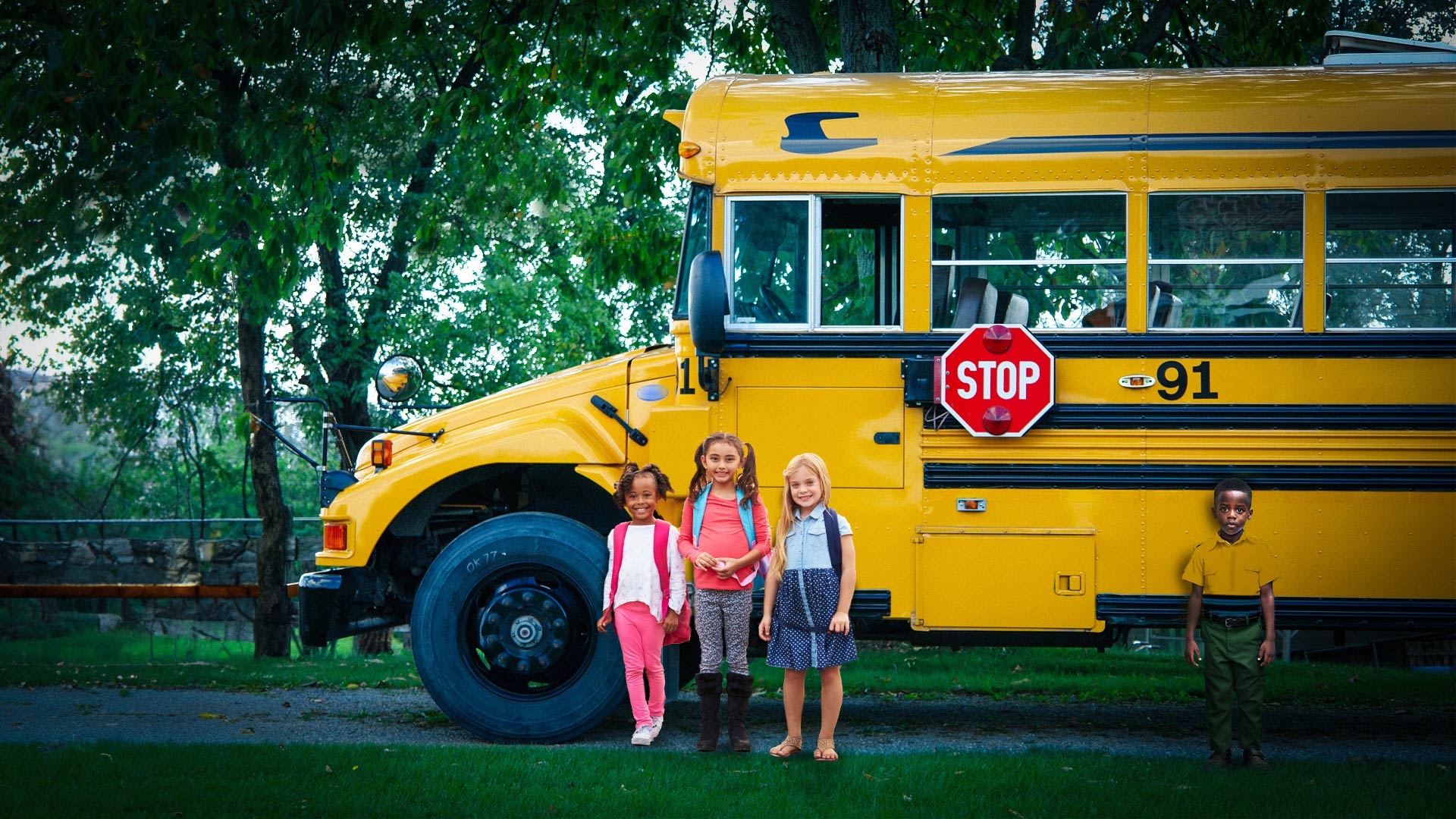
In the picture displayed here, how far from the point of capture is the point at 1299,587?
5.92 metres

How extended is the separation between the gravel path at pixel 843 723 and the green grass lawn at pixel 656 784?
1.44 feet

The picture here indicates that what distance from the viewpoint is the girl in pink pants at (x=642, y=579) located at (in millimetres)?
6043

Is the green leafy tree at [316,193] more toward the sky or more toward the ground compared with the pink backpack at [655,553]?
more toward the sky

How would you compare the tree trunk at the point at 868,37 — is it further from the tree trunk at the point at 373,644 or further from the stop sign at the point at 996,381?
the tree trunk at the point at 373,644

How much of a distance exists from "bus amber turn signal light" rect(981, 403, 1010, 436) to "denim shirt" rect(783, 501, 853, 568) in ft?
2.61

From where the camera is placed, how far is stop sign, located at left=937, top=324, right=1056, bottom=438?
596 cm

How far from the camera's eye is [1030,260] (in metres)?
6.00

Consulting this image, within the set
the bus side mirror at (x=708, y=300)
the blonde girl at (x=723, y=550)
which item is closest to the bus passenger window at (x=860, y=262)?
the bus side mirror at (x=708, y=300)

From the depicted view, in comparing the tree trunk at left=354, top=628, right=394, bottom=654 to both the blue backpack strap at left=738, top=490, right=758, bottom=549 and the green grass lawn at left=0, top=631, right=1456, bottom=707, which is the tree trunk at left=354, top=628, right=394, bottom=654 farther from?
the blue backpack strap at left=738, top=490, right=758, bottom=549

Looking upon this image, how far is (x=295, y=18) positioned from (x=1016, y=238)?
194 inches

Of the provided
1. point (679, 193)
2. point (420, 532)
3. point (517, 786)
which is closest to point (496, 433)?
point (420, 532)

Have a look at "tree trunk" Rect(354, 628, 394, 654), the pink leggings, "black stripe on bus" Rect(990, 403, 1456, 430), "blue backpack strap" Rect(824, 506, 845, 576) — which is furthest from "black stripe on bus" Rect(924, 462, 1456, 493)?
"tree trunk" Rect(354, 628, 394, 654)

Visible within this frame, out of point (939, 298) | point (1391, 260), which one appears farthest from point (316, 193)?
point (1391, 260)

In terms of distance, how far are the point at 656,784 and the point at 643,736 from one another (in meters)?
0.90
